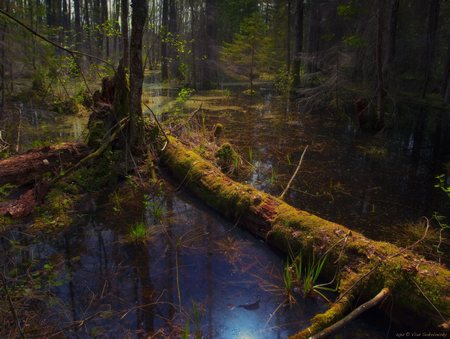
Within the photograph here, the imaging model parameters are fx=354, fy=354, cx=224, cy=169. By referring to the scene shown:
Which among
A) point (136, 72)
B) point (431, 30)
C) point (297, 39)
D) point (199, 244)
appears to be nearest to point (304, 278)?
point (199, 244)

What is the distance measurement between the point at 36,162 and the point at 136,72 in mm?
2644

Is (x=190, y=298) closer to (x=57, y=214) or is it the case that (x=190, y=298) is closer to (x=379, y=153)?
(x=57, y=214)

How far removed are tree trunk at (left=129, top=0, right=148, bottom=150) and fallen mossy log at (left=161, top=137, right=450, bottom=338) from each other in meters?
2.70

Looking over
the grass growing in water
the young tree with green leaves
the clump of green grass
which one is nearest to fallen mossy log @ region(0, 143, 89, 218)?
the clump of green grass

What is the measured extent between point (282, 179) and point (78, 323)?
5.25 metres

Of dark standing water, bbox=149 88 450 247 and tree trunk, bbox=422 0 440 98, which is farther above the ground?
tree trunk, bbox=422 0 440 98

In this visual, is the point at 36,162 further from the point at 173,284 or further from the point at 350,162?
the point at 350,162

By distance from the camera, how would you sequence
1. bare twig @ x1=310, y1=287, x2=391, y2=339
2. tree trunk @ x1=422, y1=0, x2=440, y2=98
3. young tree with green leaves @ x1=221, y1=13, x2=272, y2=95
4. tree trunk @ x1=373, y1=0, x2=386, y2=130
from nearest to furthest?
bare twig @ x1=310, y1=287, x2=391, y2=339, tree trunk @ x1=373, y1=0, x2=386, y2=130, tree trunk @ x1=422, y1=0, x2=440, y2=98, young tree with green leaves @ x1=221, y1=13, x2=272, y2=95

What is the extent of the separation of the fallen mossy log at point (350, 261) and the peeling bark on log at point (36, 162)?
11.1 ft

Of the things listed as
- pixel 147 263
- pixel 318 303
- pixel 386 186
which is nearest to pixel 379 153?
pixel 386 186

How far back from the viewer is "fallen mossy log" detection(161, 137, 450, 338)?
3.45 m

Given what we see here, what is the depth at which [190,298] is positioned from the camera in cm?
415

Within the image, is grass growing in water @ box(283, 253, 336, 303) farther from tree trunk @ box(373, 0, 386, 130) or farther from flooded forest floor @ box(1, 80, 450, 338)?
tree trunk @ box(373, 0, 386, 130)

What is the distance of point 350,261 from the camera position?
13.6ft
